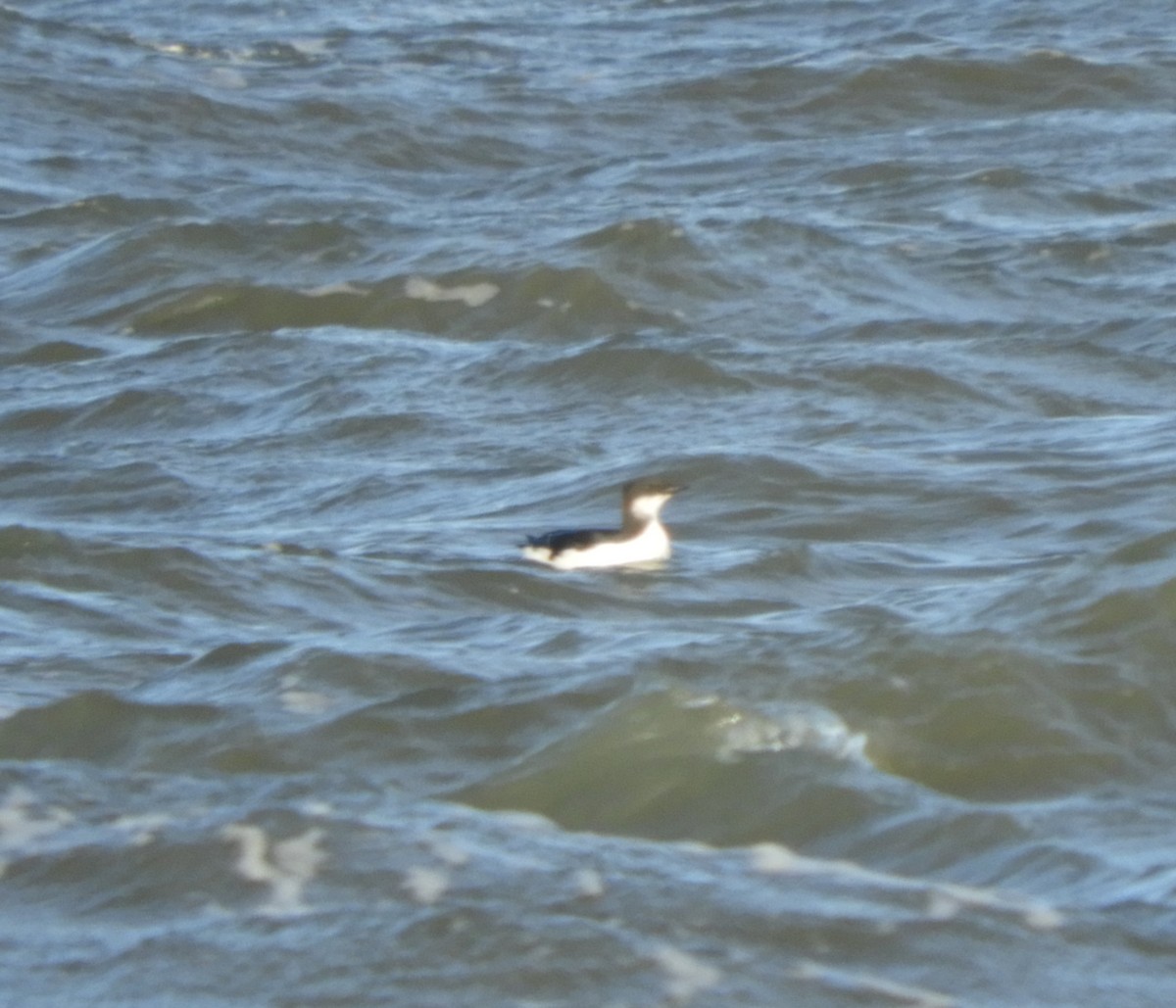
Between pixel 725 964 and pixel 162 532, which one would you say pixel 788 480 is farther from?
pixel 725 964

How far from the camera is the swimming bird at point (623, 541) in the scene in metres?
8.61

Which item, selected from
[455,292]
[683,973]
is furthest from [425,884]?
[455,292]

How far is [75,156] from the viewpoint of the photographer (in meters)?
17.5

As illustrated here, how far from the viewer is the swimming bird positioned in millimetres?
8609

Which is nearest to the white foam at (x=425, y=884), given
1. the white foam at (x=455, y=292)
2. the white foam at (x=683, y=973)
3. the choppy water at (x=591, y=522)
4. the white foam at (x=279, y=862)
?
the choppy water at (x=591, y=522)

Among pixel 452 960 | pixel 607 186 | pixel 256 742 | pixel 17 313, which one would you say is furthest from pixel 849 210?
pixel 452 960

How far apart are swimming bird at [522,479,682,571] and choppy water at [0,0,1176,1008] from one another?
0.37 ft

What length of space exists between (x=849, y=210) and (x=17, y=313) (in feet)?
15.1

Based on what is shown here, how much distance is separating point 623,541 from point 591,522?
3.74ft

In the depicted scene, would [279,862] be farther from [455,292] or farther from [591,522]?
[455,292]

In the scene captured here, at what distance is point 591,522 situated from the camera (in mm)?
9750

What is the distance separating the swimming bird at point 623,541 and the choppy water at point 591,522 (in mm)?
112

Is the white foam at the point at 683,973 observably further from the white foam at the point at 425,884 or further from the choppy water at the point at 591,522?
the white foam at the point at 425,884

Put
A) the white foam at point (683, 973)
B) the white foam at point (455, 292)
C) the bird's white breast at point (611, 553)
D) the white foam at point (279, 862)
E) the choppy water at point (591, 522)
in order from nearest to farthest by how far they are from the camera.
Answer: the white foam at point (683, 973) → the choppy water at point (591, 522) → the white foam at point (279, 862) → the bird's white breast at point (611, 553) → the white foam at point (455, 292)
